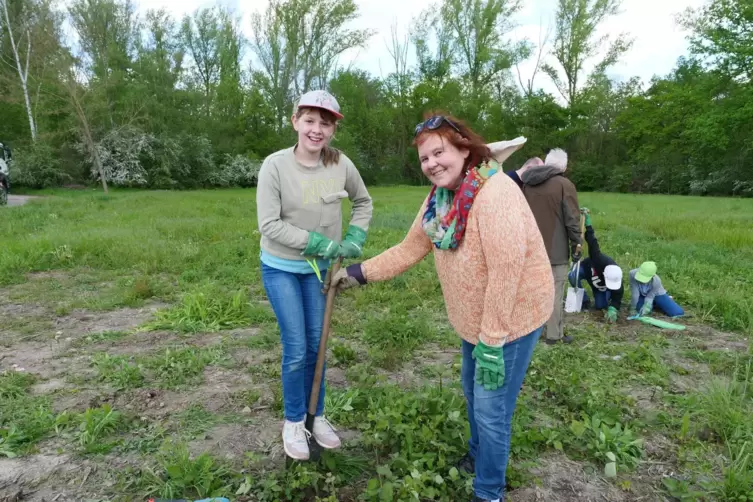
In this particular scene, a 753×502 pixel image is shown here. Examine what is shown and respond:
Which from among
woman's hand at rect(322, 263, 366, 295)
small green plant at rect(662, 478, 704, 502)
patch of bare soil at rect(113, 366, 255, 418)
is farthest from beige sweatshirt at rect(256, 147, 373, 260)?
small green plant at rect(662, 478, 704, 502)

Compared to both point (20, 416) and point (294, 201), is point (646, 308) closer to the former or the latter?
point (294, 201)

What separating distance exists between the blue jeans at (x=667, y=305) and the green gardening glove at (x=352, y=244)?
4.02 metres

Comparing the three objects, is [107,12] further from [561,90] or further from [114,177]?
[561,90]

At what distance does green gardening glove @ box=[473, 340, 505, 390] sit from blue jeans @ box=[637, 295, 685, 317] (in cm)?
416

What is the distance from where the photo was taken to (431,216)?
2289 millimetres

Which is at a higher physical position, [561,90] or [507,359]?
[561,90]

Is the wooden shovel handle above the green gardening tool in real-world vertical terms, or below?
above

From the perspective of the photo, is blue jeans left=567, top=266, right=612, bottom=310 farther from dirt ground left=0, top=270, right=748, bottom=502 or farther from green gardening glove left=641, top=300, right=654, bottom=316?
dirt ground left=0, top=270, right=748, bottom=502

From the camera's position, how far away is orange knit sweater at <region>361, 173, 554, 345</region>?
1.94m

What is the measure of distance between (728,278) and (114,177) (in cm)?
2740

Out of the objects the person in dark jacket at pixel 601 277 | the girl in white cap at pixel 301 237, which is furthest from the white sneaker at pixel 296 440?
the person in dark jacket at pixel 601 277

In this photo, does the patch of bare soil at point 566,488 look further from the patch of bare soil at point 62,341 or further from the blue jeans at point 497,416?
the patch of bare soil at point 62,341

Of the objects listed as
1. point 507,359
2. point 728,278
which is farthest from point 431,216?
point 728,278

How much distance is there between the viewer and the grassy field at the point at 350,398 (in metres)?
2.58
